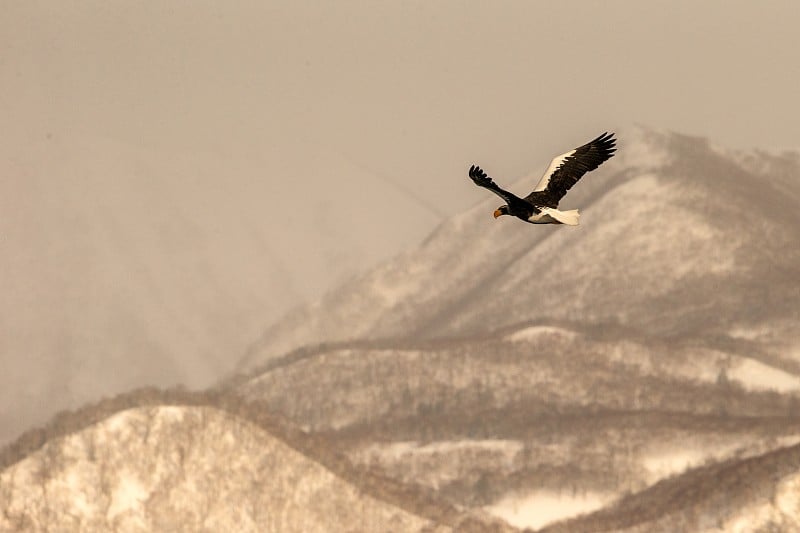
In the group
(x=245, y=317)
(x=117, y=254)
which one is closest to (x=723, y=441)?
(x=245, y=317)

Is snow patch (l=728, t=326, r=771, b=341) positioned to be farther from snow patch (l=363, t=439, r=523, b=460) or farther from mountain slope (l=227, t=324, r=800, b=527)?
snow patch (l=363, t=439, r=523, b=460)

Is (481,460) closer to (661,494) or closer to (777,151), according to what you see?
(661,494)

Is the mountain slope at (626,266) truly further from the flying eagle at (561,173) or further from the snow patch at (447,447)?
the flying eagle at (561,173)

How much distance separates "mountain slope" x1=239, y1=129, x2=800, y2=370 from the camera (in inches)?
2972

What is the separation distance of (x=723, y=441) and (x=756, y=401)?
7.89 metres

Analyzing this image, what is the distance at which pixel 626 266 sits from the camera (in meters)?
83.2

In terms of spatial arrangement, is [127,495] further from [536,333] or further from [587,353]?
[587,353]

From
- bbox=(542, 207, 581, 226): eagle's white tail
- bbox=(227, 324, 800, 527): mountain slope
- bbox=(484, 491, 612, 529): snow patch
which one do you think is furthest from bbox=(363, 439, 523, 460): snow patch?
bbox=(542, 207, 581, 226): eagle's white tail

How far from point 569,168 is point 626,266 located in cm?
6426

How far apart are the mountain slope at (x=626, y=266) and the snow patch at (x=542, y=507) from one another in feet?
65.3

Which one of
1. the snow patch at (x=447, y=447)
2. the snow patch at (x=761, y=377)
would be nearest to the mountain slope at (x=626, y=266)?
the snow patch at (x=761, y=377)

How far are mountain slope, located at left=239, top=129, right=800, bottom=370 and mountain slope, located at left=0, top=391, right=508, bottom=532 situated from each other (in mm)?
31873

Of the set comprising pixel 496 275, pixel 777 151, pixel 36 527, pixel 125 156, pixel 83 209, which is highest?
pixel 125 156

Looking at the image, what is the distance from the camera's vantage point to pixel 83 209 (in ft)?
451
